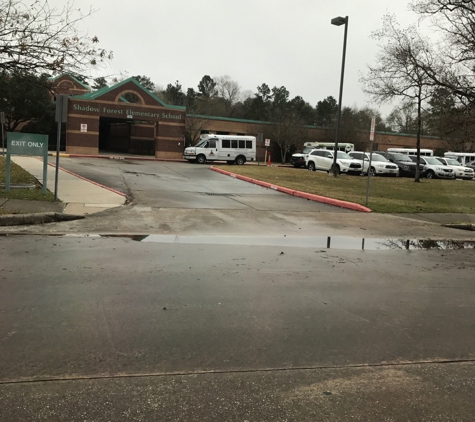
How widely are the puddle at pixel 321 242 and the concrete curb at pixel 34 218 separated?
237 cm

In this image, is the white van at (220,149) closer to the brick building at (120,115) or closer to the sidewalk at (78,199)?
the brick building at (120,115)

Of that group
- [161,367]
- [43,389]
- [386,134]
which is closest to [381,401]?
[161,367]

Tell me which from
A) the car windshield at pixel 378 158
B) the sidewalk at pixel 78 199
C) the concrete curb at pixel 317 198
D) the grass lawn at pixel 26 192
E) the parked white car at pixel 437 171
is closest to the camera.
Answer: the sidewalk at pixel 78 199

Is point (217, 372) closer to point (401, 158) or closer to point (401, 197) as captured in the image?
point (401, 197)

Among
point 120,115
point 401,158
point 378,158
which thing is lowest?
point 378,158

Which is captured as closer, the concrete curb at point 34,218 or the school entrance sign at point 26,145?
the concrete curb at point 34,218

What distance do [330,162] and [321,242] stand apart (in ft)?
81.8

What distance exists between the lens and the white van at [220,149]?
3872 centimetres

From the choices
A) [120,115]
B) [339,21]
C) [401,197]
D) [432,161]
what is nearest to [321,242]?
[401,197]

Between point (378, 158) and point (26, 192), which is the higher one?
point (378, 158)

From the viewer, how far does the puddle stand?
356 inches

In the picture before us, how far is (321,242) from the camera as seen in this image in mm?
9617

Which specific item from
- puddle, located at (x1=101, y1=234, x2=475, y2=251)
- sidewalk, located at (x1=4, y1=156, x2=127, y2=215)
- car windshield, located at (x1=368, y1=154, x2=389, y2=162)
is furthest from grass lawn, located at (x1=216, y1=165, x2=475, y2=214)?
sidewalk, located at (x1=4, y1=156, x2=127, y2=215)

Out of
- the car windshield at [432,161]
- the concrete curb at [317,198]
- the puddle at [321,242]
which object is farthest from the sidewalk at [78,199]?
the car windshield at [432,161]
